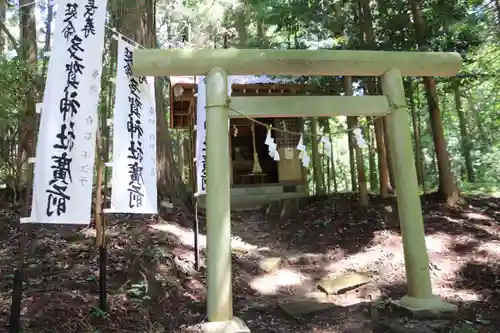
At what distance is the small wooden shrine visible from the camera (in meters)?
10.1

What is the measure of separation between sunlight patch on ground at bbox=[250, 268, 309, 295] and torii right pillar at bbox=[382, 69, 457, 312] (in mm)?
2085

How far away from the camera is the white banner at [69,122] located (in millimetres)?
3584

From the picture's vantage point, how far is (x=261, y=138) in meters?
13.9

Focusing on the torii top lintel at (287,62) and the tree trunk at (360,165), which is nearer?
the torii top lintel at (287,62)

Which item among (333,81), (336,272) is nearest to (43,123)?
(336,272)

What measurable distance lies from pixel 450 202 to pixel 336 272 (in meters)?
3.48

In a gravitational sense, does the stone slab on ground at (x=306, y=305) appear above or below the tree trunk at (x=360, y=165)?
below

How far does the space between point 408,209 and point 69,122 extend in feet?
12.7

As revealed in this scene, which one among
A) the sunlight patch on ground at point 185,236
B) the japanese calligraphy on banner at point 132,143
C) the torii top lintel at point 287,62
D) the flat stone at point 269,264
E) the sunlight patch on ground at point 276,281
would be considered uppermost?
the torii top lintel at point 287,62

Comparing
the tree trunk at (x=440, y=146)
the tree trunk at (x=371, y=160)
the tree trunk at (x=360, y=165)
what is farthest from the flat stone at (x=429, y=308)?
the tree trunk at (x=371, y=160)

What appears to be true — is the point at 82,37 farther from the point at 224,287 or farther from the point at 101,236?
the point at 224,287

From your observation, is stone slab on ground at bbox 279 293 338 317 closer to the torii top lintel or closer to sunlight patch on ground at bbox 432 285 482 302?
sunlight patch on ground at bbox 432 285 482 302

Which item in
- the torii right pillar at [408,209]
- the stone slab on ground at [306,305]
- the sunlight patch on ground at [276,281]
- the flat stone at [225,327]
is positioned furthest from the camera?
the sunlight patch on ground at [276,281]

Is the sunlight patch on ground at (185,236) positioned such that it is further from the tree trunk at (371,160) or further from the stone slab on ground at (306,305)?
the tree trunk at (371,160)
